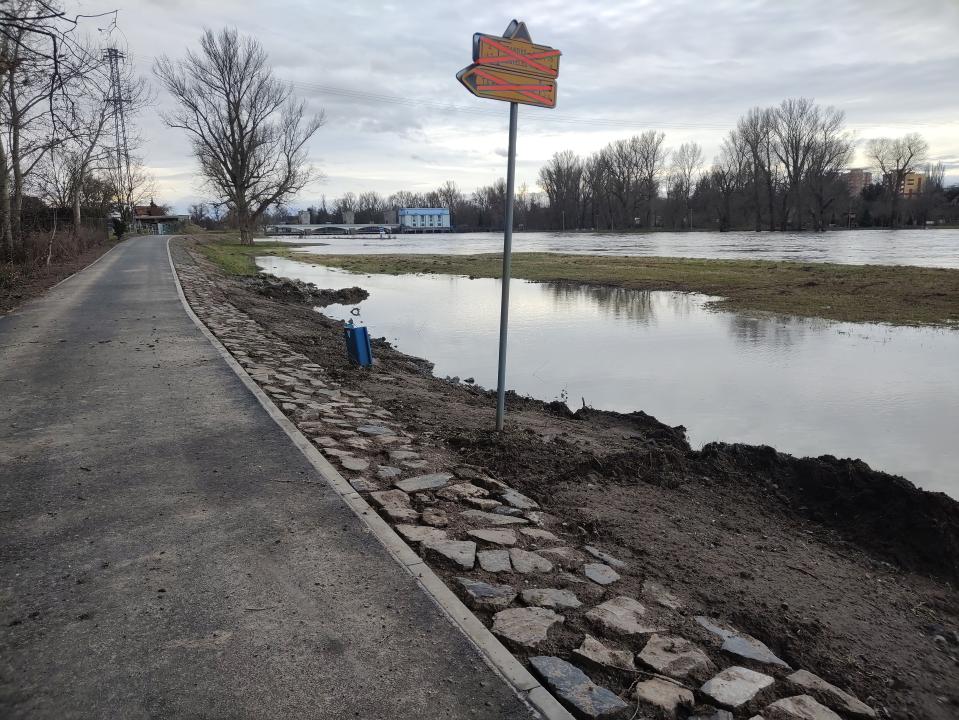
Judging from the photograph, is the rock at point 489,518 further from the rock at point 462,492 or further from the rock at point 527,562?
the rock at point 527,562

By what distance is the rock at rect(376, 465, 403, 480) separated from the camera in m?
4.95

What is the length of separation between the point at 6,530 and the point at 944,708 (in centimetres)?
483

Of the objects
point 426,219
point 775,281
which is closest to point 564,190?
point 426,219

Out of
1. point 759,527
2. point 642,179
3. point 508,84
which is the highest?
point 642,179

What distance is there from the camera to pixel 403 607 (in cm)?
315

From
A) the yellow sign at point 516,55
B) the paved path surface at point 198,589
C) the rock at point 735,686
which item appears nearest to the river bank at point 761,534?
the rock at point 735,686

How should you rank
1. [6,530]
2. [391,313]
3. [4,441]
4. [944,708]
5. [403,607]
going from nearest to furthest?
[944,708], [403,607], [6,530], [4,441], [391,313]

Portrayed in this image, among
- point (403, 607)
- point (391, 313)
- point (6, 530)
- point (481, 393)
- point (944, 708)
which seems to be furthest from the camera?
point (391, 313)

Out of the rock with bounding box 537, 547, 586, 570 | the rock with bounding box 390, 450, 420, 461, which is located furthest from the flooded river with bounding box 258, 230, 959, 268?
the rock with bounding box 537, 547, 586, 570

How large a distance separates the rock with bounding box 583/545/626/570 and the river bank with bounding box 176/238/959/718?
8 centimetres

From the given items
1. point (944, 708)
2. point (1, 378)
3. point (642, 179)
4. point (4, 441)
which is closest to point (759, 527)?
point (944, 708)

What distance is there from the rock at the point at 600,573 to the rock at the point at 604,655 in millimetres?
614

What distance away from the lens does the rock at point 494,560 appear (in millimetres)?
3650

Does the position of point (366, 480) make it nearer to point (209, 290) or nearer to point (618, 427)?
point (618, 427)
